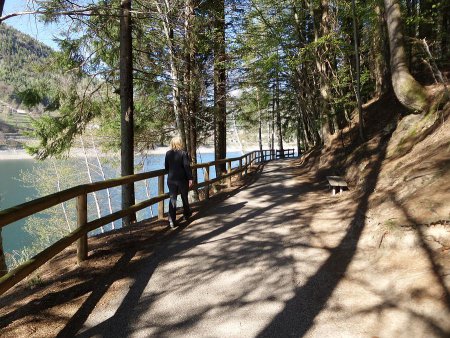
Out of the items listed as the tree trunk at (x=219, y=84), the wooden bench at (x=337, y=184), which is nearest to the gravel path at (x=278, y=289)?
the wooden bench at (x=337, y=184)

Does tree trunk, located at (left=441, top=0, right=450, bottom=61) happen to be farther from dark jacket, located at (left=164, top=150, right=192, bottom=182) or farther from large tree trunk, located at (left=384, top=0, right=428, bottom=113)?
dark jacket, located at (left=164, top=150, right=192, bottom=182)

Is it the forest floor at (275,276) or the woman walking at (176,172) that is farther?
the woman walking at (176,172)

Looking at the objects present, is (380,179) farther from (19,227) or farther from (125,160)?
(19,227)

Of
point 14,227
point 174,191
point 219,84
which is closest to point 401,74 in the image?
point 174,191

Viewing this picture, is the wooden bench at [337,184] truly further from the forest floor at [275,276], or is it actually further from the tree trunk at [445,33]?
the tree trunk at [445,33]

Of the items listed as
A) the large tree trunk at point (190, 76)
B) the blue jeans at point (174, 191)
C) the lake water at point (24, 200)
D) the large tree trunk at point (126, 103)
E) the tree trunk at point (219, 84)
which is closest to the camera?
the blue jeans at point (174, 191)

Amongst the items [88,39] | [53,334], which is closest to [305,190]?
[88,39]

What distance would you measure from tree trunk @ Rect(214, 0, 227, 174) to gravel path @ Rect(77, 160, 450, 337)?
33.9ft

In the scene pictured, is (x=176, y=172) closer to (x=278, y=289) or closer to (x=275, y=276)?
(x=275, y=276)

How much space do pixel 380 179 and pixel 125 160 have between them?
6.02 meters

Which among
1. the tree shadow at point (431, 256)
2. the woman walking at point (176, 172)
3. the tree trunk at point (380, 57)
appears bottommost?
the tree shadow at point (431, 256)

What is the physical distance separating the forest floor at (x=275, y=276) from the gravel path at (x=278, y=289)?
0.01m

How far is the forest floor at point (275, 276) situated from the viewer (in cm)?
315

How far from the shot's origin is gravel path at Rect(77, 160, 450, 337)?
3.08 m
